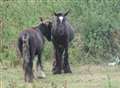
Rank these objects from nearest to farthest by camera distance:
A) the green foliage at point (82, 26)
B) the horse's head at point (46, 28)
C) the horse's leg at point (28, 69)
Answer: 1. the horse's leg at point (28, 69)
2. the horse's head at point (46, 28)
3. the green foliage at point (82, 26)

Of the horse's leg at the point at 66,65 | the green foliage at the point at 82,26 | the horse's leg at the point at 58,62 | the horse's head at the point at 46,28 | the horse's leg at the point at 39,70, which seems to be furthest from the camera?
the green foliage at the point at 82,26

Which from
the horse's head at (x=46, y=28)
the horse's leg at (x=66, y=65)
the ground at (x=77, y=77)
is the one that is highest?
the horse's head at (x=46, y=28)

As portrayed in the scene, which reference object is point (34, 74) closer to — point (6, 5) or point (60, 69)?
point (60, 69)

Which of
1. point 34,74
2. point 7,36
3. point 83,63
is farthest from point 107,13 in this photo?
point 34,74

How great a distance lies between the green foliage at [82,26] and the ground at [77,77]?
125cm

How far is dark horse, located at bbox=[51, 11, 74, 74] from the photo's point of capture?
17250mm

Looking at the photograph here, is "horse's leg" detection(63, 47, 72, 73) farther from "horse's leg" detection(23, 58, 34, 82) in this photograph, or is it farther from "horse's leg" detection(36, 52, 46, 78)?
"horse's leg" detection(23, 58, 34, 82)

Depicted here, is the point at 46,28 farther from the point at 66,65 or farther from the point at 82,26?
the point at 82,26

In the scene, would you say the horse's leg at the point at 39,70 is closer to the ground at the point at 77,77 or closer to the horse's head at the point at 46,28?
the ground at the point at 77,77

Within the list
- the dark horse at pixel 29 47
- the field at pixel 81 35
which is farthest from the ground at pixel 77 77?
the dark horse at pixel 29 47

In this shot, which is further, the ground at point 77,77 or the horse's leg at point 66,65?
the horse's leg at point 66,65

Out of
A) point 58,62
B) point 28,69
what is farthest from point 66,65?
point 28,69

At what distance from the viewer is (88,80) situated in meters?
15.9

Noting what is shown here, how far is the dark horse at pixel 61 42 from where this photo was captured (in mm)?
17250
